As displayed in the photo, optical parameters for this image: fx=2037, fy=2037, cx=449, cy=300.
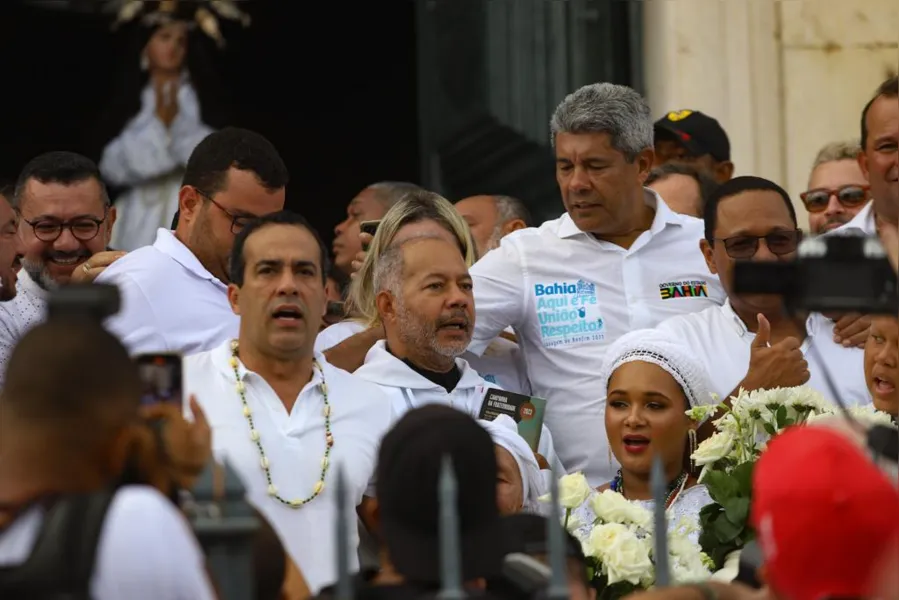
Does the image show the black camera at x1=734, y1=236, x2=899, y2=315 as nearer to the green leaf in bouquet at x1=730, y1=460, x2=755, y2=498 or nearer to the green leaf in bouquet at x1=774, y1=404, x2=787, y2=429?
Result: the green leaf in bouquet at x1=730, y1=460, x2=755, y2=498

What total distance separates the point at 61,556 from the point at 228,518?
1.60 ft

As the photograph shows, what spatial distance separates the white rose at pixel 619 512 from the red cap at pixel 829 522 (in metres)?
1.92

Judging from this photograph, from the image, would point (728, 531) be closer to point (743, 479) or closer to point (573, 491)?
point (743, 479)

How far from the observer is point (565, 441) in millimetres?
6672

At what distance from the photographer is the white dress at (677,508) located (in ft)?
18.5

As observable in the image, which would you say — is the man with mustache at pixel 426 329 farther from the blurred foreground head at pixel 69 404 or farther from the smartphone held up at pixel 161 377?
the blurred foreground head at pixel 69 404

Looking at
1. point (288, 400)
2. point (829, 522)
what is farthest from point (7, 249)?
point (829, 522)

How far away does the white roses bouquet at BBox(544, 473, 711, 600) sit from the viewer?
5.04 metres

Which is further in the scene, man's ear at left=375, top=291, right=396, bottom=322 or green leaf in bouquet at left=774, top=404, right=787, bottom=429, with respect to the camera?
man's ear at left=375, top=291, right=396, bottom=322

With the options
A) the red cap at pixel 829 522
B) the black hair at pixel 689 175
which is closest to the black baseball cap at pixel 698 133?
the black hair at pixel 689 175

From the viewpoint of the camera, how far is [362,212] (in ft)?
26.4

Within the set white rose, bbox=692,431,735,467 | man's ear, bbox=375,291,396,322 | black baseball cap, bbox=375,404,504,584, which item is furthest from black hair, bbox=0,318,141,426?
man's ear, bbox=375,291,396,322

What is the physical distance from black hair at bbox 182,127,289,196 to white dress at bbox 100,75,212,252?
3888 millimetres

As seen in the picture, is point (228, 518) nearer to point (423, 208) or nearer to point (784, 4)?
point (423, 208)
